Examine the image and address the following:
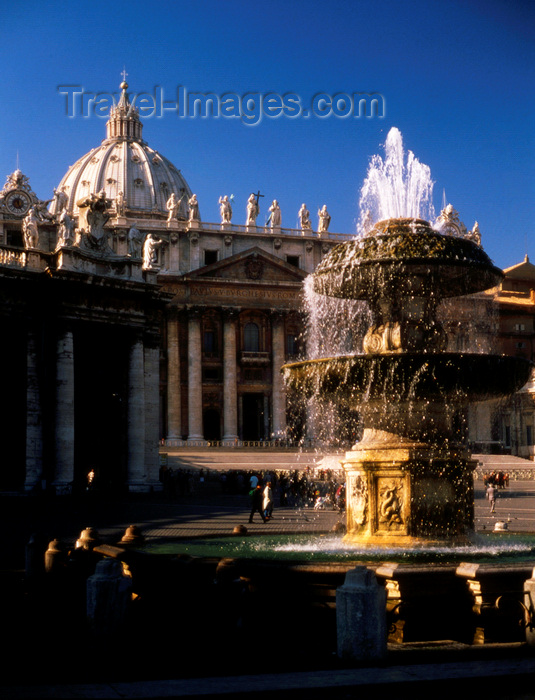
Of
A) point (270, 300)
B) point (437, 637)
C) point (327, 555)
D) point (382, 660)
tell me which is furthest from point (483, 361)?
point (270, 300)

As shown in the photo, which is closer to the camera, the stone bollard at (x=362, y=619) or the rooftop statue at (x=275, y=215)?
the stone bollard at (x=362, y=619)

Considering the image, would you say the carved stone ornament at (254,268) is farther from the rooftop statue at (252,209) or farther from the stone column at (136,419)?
the stone column at (136,419)

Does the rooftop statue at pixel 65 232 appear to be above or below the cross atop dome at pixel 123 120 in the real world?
below

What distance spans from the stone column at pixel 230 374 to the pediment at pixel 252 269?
2.81 m

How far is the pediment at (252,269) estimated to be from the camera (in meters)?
59.9

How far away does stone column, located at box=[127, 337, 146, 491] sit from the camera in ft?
93.1

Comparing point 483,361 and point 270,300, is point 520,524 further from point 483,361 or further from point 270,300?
point 270,300

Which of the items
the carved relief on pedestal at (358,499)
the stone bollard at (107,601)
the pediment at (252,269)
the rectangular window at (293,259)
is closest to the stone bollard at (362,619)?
the stone bollard at (107,601)

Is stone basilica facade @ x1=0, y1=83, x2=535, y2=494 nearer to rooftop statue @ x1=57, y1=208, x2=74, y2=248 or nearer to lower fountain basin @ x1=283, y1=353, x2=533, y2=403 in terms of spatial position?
rooftop statue @ x1=57, y1=208, x2=74, y2=248

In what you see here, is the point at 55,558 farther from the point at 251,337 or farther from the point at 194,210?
the point at 194,210

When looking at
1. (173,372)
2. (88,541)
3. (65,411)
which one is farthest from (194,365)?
(88,541)

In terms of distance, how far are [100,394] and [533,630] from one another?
24.7 m


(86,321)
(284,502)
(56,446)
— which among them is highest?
(86,321)

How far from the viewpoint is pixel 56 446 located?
26438mm
